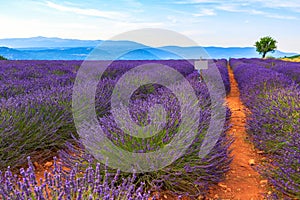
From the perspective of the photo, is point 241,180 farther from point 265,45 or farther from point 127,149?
point 265,45

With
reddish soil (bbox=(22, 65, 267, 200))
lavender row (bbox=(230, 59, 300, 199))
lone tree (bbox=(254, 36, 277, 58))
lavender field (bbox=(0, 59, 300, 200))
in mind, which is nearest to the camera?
lavender field (bbox=(0, 59, 300, 200))

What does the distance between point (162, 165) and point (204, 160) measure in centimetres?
32

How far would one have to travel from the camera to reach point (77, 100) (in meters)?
3.45

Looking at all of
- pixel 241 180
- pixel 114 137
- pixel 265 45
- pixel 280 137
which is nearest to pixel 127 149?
pixel 114 137

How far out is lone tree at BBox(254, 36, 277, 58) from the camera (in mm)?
38344

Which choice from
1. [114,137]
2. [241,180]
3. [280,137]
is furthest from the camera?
[280,137]

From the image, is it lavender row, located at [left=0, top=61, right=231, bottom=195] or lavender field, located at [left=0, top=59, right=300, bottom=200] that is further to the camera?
lavender row, located at [left=0, top=61, right=231, bottom=195]

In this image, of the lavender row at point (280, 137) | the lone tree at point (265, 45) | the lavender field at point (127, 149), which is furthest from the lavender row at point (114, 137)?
the lone tree at point (265, 45)

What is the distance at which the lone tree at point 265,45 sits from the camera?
1510 inches

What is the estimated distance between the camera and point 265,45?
128 ft

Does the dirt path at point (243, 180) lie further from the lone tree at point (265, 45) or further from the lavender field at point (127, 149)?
the lone tree at point (265, 45)

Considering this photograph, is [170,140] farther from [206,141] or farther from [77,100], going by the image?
[77,100]

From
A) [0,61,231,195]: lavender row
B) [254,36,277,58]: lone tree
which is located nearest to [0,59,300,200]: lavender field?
[0,61,231,195]: lavender row

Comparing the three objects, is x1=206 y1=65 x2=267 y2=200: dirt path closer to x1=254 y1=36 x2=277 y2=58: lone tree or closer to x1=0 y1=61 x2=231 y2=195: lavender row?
x1=0 y1=61 x2=231 y2=195: lavender row
